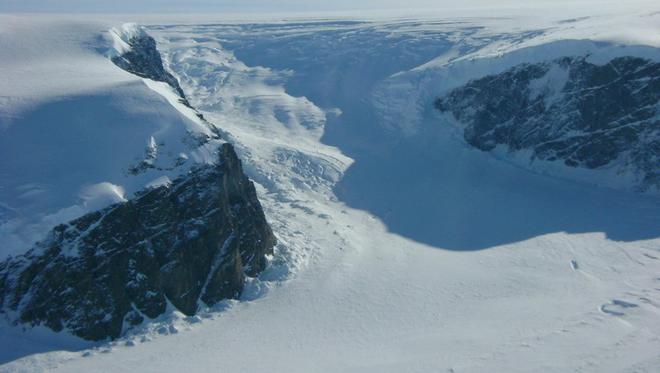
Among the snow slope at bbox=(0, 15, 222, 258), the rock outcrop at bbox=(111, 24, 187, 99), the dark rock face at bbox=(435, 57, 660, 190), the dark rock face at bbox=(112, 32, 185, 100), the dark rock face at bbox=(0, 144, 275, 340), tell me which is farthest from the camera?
the dark rock face at bbox=(435, 57, 660, 190)

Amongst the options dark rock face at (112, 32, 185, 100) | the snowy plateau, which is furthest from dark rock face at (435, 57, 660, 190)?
dark rock face at (112, 32, 185, 100)

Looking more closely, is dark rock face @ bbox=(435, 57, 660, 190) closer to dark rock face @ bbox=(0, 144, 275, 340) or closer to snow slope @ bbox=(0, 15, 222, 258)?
dark rock face @ bbox=(0, 144, 275, 340)

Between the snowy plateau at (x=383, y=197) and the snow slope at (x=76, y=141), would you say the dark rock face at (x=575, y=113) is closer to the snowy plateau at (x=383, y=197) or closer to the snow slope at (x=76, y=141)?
the snowy plateau at (x=383, y=197)

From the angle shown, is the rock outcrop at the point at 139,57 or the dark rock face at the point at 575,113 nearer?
the rock outcrop at the point at 139,57

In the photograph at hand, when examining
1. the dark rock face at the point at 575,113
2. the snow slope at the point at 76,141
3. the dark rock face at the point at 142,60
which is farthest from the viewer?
the dark rock face at the point at 575,113

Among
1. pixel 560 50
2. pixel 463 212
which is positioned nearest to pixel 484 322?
pixel 463 212

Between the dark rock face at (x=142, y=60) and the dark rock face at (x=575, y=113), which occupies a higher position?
the dark rock face at (x=142, y=60)

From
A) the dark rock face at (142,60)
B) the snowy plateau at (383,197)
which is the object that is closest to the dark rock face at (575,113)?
the snowy plateau at (383,197)

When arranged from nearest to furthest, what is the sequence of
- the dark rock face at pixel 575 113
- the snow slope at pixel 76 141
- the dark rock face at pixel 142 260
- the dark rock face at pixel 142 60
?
the dark rock face at pixel 142 260
the snow slope at pixel 76 141
the dark rock face at pixel 142 60
the dark rock face at pixel 575 113
